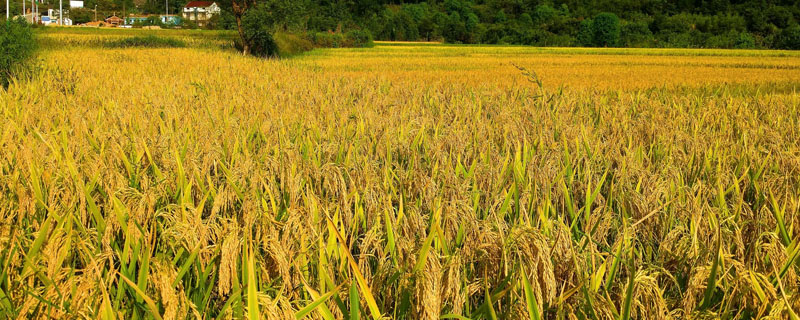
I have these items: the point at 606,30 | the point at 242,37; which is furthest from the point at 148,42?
the point at 606,30

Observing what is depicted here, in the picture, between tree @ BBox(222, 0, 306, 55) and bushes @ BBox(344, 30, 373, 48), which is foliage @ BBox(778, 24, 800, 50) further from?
tree @ BBox(222, 0, 306, 55)

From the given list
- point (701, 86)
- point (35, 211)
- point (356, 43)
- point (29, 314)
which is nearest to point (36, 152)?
point (35, 211)

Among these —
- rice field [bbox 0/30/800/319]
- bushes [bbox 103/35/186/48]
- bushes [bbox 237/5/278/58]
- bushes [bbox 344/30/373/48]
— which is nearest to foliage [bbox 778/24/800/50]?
bushes [bbox 344/30/373/48]

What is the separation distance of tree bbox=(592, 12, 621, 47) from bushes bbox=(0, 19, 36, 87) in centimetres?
5004

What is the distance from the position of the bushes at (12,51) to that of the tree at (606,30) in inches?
1970

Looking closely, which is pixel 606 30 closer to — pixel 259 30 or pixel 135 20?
pixel 259 30

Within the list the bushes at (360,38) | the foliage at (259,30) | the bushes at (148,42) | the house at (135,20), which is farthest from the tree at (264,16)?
the house at (135,20)

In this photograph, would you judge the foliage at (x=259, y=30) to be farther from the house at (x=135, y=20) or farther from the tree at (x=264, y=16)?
the house at (x=135, y=20)

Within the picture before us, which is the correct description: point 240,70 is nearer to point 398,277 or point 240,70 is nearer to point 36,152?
point 36,152

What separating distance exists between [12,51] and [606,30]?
5199 centimetres

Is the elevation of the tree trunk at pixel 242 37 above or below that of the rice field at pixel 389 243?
above

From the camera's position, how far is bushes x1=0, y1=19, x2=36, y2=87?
10.0m

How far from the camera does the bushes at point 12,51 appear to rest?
1003cm

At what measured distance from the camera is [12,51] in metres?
10.5
